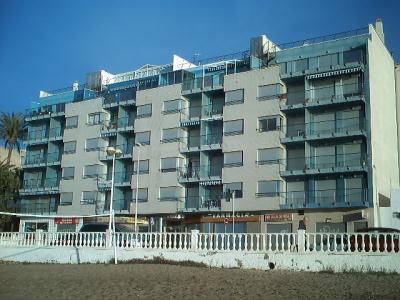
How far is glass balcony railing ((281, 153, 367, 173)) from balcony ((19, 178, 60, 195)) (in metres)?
32.0

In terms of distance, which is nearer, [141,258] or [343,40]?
[141,258]

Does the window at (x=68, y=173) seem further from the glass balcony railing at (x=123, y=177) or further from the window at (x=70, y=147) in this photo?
the glass balcony railing at (x=123, y=177)

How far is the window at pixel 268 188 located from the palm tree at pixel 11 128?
42.3 m

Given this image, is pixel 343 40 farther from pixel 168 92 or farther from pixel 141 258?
pixel 141 258

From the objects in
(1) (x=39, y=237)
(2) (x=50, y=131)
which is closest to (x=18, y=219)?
(2) (x=50, y=131)

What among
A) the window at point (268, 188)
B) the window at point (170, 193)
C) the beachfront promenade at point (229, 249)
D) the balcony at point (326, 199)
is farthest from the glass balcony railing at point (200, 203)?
the beachfront promenade at point (229, 249)

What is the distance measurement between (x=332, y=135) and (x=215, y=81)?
15.2 m

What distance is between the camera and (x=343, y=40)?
51469 mm

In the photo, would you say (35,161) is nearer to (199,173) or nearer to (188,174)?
(188,174)

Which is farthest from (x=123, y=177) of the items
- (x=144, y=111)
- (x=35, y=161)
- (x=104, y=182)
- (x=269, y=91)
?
(x=269, y=91)

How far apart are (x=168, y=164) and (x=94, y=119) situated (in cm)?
1377

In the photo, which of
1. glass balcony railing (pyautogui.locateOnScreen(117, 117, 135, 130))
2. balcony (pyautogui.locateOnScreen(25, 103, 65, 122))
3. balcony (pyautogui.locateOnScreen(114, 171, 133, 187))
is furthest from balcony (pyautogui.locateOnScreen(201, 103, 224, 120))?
balcony (pyautogui.locateOnScreen(25, 103, 65, 122))

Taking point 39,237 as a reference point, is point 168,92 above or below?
above

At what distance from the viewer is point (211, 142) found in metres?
59.1
